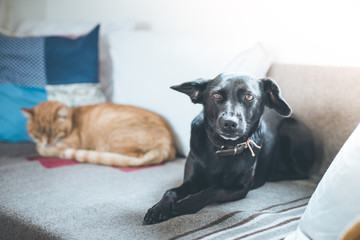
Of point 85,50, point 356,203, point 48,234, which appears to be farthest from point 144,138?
point 356,203

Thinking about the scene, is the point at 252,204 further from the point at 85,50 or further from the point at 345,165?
the point at 85,50

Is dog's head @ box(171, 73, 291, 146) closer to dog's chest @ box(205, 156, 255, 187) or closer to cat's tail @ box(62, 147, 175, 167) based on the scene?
dog's chest @ box(205, 156, 255, 187)

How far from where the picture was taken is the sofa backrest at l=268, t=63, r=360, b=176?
5.17 feet

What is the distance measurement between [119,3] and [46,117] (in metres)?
1.24

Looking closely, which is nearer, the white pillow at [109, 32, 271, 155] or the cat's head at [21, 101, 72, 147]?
the white pillow at [109, 32, 271, 155]

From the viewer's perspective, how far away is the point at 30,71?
2.14 metres

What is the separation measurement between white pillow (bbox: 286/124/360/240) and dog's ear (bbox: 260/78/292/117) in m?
0.47

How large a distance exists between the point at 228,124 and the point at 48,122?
116 centimetres

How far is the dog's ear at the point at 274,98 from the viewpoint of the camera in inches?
55.2

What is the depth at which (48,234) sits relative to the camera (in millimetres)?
1096

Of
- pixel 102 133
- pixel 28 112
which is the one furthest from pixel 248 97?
pixel 28 112

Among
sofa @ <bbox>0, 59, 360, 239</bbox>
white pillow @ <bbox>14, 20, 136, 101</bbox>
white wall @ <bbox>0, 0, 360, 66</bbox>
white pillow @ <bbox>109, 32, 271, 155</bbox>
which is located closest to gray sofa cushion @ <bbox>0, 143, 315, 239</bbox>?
sofa @ <bbox>0, 59, 360, 239</bbox>

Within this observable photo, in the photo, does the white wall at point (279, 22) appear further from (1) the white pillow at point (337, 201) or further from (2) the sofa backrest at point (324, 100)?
(1) the white pillow at point (337, 201)

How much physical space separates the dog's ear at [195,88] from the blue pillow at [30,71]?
0.96 metres
